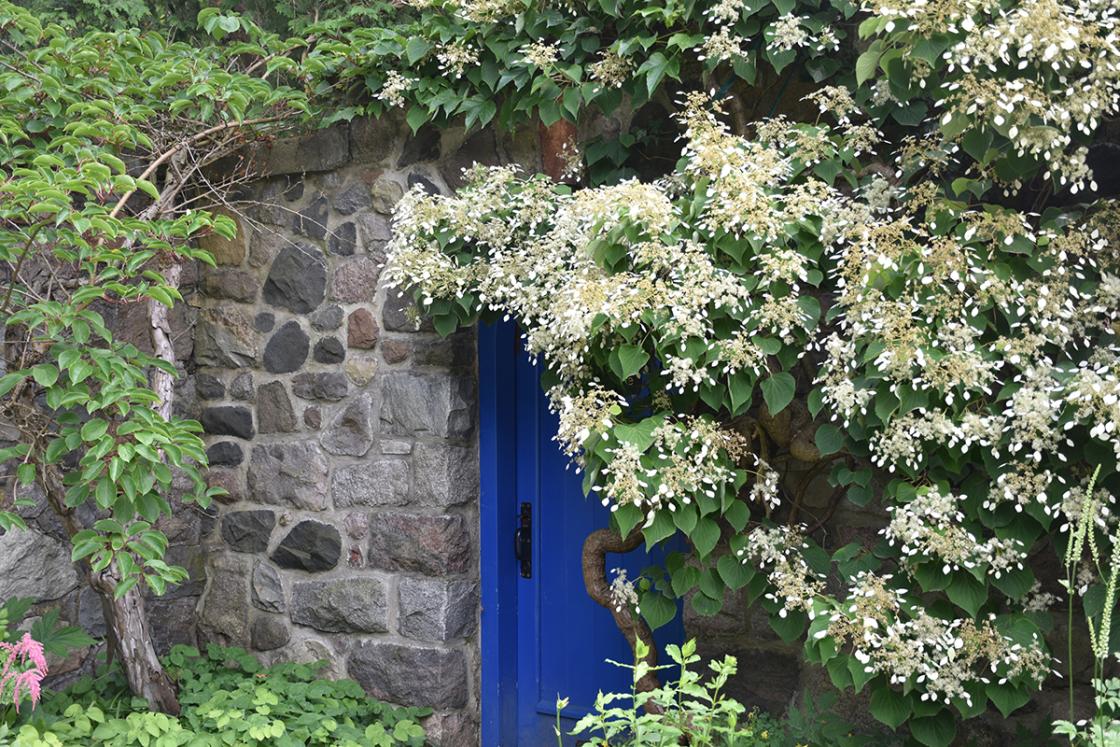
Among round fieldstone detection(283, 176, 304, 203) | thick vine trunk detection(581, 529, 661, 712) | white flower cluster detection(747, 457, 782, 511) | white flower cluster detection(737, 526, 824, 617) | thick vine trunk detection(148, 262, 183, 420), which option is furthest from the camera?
round fieldstone detection(283, 176, 304, 203)

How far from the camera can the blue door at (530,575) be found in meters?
3.63

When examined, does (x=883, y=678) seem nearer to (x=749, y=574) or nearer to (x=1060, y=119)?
(x=749, y=574)

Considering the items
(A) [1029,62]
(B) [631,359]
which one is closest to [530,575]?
(B) [631,359]

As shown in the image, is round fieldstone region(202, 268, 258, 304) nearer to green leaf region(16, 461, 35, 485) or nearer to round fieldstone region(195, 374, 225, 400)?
round fieldstone region(195, 374, 225, 400)

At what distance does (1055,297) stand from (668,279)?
35.2 inches

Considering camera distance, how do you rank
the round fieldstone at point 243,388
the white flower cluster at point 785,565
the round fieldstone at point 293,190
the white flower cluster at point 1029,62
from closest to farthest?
the white flower cluster at point 1029,62 < the white flower cluster at point 785,565 < the round fieldstone at point 293,190 < the round fieldstone at point 243,388

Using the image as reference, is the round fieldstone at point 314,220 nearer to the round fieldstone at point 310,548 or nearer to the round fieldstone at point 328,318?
the round fieldstone at point 328,318

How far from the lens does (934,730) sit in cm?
256

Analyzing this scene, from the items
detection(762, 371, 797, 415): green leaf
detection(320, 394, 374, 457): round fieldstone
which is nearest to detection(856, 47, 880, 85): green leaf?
detection(762, 371, 797, 415): green leaf

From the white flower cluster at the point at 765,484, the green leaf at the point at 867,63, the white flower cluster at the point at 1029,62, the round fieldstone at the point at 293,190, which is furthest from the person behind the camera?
the round fieldstone at the point at 293,190

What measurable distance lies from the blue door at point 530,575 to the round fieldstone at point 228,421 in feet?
3.02

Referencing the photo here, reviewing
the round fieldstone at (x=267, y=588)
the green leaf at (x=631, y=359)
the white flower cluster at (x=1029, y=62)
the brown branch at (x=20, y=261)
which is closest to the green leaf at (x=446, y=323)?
the green leaf at (x=631, y=359)

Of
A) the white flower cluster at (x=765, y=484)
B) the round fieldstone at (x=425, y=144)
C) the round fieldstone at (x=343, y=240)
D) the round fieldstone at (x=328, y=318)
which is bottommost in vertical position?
the white flower cluster at (x=765, y=484)

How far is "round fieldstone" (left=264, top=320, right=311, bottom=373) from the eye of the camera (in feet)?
12.4
